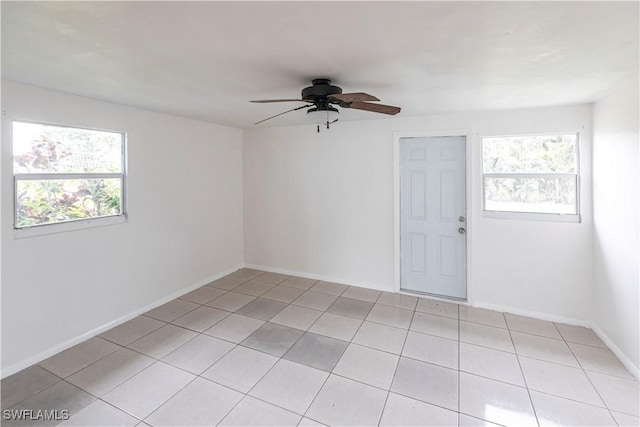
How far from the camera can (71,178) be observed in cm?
274

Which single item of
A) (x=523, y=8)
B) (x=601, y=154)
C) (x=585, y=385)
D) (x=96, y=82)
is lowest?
(x=585, y=385)

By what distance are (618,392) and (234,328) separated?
3.21 meters

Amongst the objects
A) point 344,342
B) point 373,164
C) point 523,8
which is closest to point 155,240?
point 344,342

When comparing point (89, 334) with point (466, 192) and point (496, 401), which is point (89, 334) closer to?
point (496, 401)

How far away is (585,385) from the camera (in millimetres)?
2207

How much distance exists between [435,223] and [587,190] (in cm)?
151

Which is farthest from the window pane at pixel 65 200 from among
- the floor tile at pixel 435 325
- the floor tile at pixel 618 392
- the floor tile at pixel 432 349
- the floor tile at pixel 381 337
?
the floor tile at pixel 618 392

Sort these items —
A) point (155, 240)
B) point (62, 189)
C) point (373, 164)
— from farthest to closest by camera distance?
1. point (373, 164)
2. point (155, 240)
3. point (62, 189)

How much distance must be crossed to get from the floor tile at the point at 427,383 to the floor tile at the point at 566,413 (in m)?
0.52

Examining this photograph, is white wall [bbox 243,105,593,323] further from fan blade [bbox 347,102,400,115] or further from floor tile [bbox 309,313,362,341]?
fan blade [bbox 347,102,400,115]

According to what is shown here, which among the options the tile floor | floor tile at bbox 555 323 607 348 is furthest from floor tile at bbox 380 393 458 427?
floor tile at bbox 555 323 607 348

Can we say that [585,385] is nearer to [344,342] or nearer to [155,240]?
[344,342]

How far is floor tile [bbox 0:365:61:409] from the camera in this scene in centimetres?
209

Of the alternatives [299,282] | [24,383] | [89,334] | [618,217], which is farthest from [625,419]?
[89,334]
